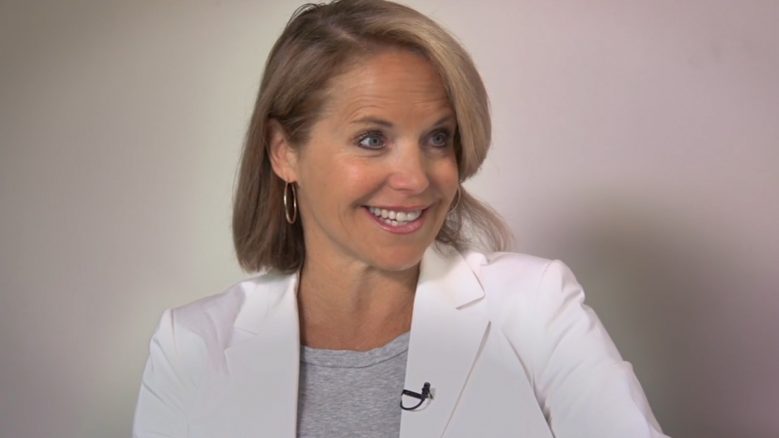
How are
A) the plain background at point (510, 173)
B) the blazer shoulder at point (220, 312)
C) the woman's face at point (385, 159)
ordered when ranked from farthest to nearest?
the plain background at point (510, 173)
the blazer shoulder at point (220, 312)
the woman's face at point (385, 159)

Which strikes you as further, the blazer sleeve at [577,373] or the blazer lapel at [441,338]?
the blazer lapel at [441,338]

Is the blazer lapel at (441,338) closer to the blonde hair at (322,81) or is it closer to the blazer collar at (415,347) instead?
the blazer collar at (415,347)

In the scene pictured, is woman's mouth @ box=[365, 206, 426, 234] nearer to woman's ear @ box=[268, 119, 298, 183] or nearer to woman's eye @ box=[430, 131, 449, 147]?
woman's eye @ box=[430, 131, 449, 147]

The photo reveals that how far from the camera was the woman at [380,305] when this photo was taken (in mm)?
2357

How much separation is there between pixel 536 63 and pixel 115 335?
147 cm

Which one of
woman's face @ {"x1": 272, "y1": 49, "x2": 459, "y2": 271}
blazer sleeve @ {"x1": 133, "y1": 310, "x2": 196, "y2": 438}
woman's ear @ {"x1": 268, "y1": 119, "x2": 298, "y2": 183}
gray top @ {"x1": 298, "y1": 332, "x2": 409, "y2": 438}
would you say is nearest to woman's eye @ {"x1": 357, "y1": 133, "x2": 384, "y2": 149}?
woman's face @ {"x1": 272, "y1": 49, "x2": 459, "y2": 271}

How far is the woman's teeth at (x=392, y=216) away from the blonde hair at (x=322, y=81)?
0.65 ft

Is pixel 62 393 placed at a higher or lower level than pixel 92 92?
lower

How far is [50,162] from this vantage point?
342cm

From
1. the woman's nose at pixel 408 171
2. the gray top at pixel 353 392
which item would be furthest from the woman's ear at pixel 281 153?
the gray top at pixel 353 392

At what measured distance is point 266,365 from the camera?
2.51m

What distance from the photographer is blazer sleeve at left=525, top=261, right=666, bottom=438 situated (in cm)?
223

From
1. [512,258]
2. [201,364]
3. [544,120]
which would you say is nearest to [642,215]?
[544,120]

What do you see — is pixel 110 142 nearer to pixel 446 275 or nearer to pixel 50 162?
pixel 50 162
